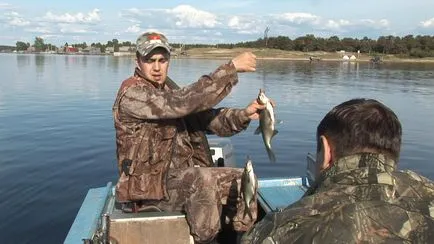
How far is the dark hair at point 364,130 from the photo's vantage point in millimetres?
2215

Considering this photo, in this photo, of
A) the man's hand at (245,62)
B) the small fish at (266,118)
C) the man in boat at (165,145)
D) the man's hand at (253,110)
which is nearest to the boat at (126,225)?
the man in boat at (165,145)

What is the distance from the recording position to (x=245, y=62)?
4.84 metres

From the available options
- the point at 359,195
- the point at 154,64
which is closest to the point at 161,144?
the point at 154,64

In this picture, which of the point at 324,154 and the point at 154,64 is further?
the point at 154,64

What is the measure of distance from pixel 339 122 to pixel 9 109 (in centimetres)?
2418

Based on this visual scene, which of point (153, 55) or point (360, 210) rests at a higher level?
point (153, 55)

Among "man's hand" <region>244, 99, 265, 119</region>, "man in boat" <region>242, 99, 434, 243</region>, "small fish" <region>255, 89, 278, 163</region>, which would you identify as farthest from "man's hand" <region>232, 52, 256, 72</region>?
"man in boat" <region>242, 99, 434, 243</region>

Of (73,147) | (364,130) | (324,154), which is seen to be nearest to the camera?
(364,130)

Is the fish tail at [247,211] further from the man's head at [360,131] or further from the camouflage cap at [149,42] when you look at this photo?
the man's head at [360,131]

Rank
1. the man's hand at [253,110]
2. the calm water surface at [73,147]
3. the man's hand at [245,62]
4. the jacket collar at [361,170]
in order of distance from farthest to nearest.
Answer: the calm water surface at [73,147] → the man's hand at [253,110] → the man's hand at [245,62] → the jacket collar at [361,170]

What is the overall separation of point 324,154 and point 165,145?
2.91 meters

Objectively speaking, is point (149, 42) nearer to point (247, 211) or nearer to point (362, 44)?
point (247, 211)

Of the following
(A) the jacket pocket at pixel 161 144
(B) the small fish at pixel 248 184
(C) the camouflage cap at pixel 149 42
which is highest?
(C) the camouflage cap at pixel 149 42

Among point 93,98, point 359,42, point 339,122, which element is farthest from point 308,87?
point 359,42
